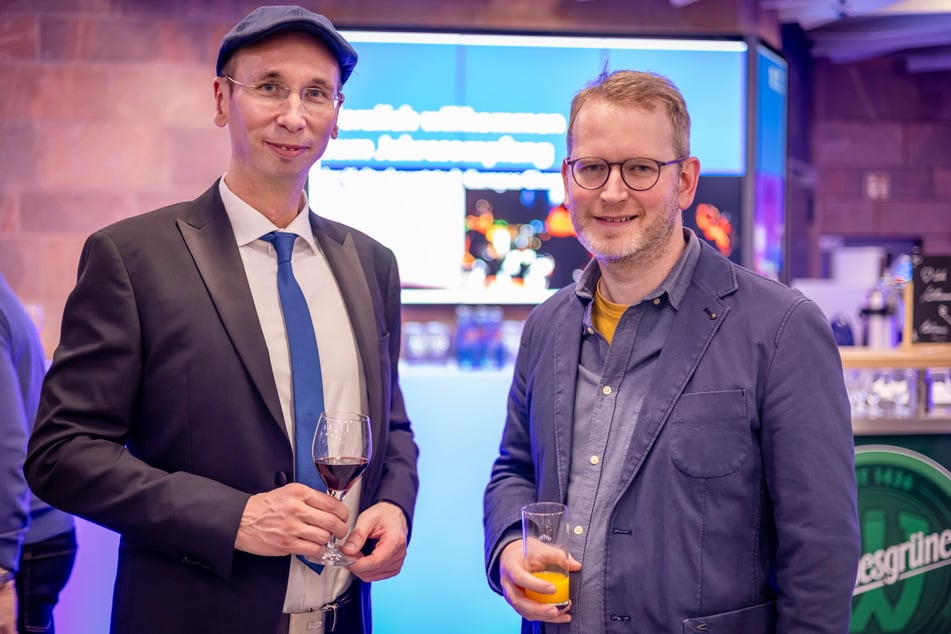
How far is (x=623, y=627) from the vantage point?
153 cm

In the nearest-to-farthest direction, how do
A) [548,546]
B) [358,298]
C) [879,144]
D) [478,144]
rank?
[548,546], [358,298], [478,144], [879,144]

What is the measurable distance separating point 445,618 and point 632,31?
11.5 ft

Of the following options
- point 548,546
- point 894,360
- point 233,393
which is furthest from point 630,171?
point 894,360

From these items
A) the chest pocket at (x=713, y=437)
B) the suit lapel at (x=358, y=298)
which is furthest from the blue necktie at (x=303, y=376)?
the chest pocket at (x=713, y=437)

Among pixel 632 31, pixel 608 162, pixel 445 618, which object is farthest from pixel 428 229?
pixel 608 162

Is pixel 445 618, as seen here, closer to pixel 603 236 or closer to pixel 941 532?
pixel 941 532

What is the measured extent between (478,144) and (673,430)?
360 centimetres

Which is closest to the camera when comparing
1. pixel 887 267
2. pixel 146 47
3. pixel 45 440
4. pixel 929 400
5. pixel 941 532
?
pixel 45 440

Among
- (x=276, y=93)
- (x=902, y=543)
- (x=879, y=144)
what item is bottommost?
(x=902, y=543)

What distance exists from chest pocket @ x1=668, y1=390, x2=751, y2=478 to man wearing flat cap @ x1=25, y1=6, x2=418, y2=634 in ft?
1.85

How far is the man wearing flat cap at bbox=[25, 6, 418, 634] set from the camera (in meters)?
1.49

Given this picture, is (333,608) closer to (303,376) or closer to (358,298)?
(303,376)

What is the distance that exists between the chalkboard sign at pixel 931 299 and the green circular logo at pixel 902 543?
0.44 m

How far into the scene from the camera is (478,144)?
16.1 ft
